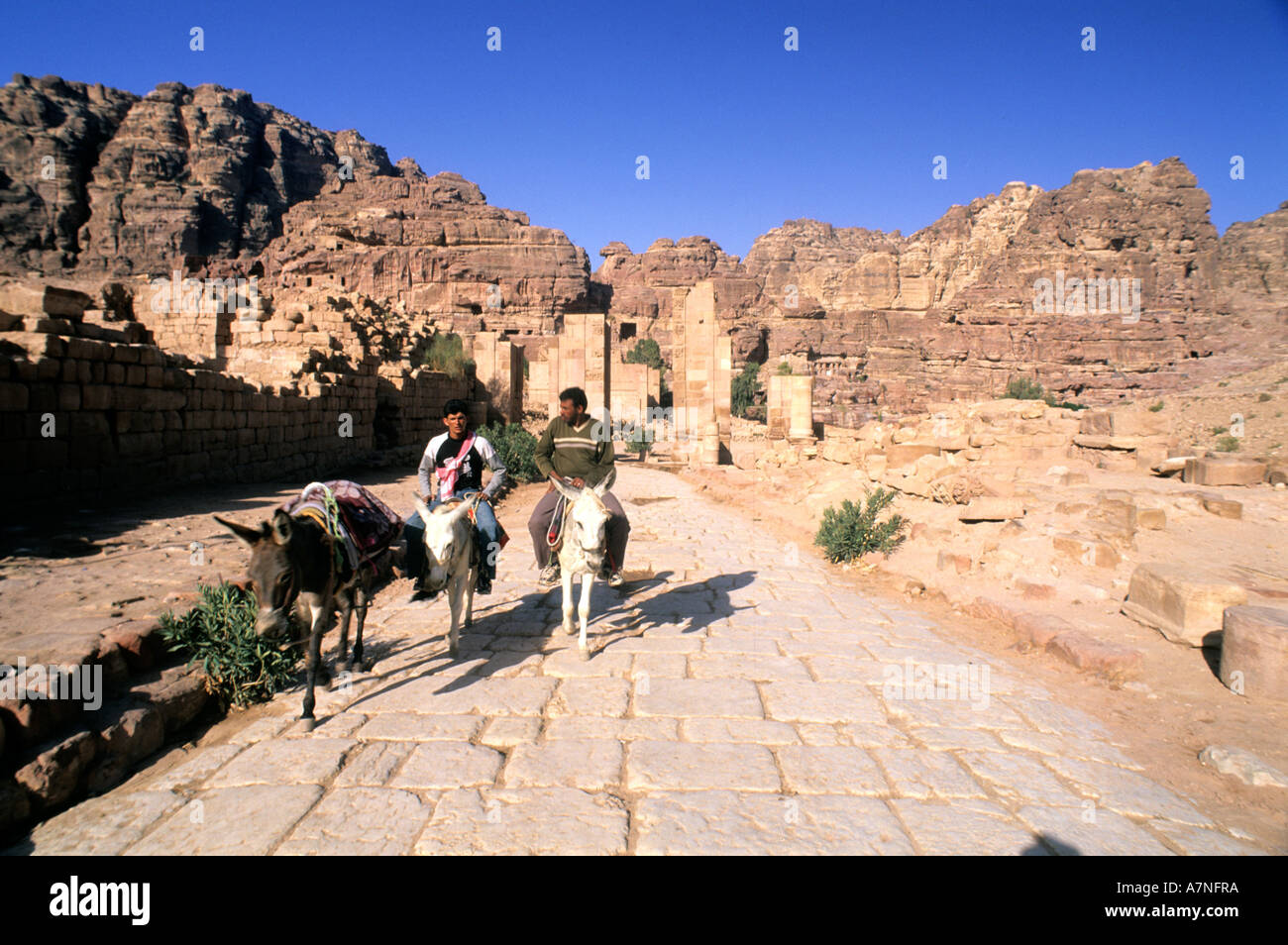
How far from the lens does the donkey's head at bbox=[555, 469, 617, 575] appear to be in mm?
4680

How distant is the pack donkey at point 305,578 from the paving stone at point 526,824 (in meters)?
1.36

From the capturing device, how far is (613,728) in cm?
388

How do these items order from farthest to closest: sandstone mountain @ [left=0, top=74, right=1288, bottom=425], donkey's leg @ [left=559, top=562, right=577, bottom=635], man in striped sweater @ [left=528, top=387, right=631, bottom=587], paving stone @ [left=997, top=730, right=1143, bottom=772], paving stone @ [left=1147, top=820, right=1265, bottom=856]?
sandstone mountain @ [left=0, top=74, right=1288, bottom=425] → man in striped sweater @ [left=528, top=387, right=631, bottom=587] → donkey's leg @ [left=559, top=562, right=577, bottom=635] → paving stone @ [left=997, top=730, right=1143, bottom=772] → paving stone @ [left=1147, top=820, right=1265, bottom=856]

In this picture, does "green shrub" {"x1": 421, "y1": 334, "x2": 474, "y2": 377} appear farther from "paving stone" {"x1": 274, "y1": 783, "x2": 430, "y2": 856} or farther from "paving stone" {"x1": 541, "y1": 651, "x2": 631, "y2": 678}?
"paving stone" {"x1": 274, "y1": 783, "x2": 430, "y2": 856}

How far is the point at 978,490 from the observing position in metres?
9.43

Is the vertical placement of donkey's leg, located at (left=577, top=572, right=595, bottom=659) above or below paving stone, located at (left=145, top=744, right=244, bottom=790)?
above

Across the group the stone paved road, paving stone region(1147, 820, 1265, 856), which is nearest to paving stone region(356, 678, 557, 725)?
the stone paved road

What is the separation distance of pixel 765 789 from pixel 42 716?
140 inches

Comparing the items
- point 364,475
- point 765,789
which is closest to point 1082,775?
point 765,789

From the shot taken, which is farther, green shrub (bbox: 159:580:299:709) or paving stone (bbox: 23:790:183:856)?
green shrub (bbox: 159:580:299:709)

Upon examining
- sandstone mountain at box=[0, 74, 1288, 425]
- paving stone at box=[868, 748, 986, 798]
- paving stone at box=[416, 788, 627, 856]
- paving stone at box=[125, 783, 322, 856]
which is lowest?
paving stone at box=[868, 748, 986, 798]

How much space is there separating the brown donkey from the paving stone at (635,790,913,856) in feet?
7.07

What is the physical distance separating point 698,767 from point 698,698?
3.02 feet

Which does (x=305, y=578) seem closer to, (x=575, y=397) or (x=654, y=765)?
(x=654, y=765)
